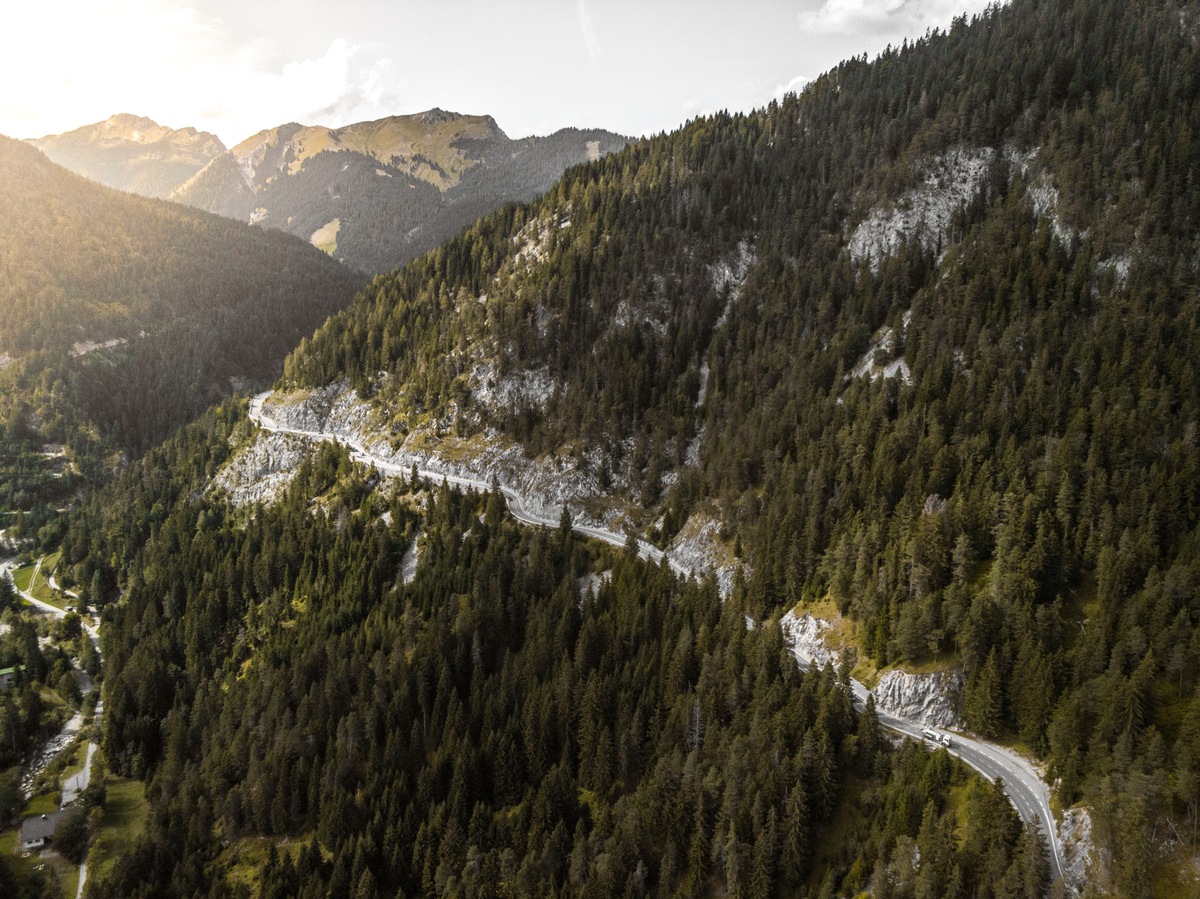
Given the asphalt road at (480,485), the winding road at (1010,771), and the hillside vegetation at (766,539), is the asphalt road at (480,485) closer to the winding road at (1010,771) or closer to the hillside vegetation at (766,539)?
the hillside vegetation at (766,539)

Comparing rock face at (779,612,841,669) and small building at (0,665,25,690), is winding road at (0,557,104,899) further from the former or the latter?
rock face at (779,612,841,669)

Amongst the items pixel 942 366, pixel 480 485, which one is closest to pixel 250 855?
pixel 480 485

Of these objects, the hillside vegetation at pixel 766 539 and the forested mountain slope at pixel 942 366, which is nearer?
the hillside vegetation at pixel 766 539

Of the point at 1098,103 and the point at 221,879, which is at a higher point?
the point at 1098,103

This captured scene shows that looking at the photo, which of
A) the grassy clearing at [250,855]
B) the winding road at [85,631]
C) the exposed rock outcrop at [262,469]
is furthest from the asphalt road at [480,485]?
the grassy clearing at [250,855]

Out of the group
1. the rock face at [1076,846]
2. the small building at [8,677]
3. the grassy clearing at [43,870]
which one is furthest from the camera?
the small building at [8,677]

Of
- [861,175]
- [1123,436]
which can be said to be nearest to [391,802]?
[1123,436]

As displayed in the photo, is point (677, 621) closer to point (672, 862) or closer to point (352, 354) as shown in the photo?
point (672, 862)
